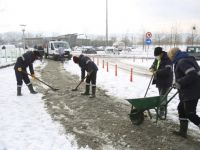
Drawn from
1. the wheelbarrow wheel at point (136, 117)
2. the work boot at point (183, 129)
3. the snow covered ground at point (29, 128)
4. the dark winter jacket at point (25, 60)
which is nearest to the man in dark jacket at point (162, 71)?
the wheelbarrow wheel at point (136, 117)

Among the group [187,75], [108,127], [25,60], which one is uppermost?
[25,60]

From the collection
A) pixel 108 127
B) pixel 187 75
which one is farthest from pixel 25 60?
pixel 187 75

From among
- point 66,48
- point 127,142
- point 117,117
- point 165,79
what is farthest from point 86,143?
point 66,48

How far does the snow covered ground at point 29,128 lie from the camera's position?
6336 mm

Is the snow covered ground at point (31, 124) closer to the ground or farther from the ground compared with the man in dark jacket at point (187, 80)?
closer to the ground

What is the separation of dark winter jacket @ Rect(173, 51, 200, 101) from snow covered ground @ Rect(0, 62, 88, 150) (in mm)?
2390

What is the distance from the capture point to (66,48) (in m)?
35.9

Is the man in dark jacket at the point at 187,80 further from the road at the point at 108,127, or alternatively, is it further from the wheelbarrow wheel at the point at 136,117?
the wheelbarrow wheel at the point at 136,117

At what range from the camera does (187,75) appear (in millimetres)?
6172

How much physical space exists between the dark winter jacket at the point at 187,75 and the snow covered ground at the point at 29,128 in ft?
7.84

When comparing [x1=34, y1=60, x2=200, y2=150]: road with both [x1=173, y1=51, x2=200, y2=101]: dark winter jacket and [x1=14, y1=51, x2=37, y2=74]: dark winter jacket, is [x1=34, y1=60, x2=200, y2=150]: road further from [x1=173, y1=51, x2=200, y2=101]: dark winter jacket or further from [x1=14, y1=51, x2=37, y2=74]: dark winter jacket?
[x1=14, y1=51, x2=37, y2=74]: dark winter jacket

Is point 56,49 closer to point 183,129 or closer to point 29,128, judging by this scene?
point 29,128

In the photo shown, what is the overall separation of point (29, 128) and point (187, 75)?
12.3 feet

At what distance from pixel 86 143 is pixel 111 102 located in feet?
13.5
